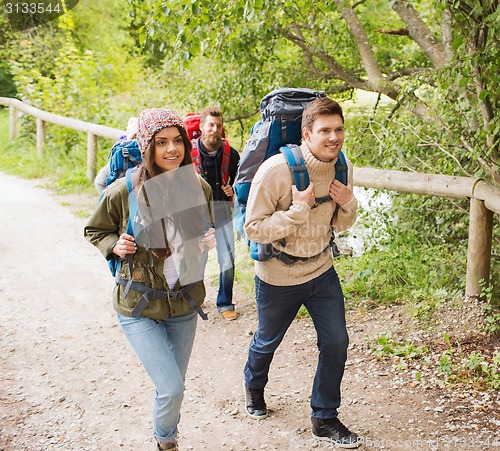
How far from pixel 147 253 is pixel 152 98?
399 inches

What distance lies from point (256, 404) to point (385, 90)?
4.33m

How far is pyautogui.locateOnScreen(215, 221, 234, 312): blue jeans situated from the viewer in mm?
5594

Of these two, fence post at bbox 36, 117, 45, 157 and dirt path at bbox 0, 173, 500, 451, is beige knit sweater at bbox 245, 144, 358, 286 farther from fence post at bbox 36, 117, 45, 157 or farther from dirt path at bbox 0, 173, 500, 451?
fence post at bbox 36, 117, 45, 157

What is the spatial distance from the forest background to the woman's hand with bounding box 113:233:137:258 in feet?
7.98

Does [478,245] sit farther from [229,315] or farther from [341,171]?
[229,315]

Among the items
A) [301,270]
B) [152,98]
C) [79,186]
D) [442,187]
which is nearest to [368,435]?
[301,270]

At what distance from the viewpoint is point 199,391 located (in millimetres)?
4426

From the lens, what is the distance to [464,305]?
496 centimetres

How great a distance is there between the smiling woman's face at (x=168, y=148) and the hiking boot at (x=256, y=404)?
5.15 ft

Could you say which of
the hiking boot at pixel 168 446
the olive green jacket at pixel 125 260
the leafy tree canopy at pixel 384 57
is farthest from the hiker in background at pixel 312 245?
the leafy tree canopy at pixel 384 57

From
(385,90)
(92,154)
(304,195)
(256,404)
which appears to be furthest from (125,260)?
(92,154)

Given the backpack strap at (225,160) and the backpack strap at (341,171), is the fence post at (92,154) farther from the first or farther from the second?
the backpack strap at (341,171)

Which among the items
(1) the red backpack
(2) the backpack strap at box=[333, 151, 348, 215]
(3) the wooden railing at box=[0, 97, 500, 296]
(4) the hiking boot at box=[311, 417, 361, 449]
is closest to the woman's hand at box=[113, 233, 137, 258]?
(2) the backpack strap at box=[333, 151, 348, 215]

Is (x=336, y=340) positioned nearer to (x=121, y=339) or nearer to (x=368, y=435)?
(x=368, y=435)
